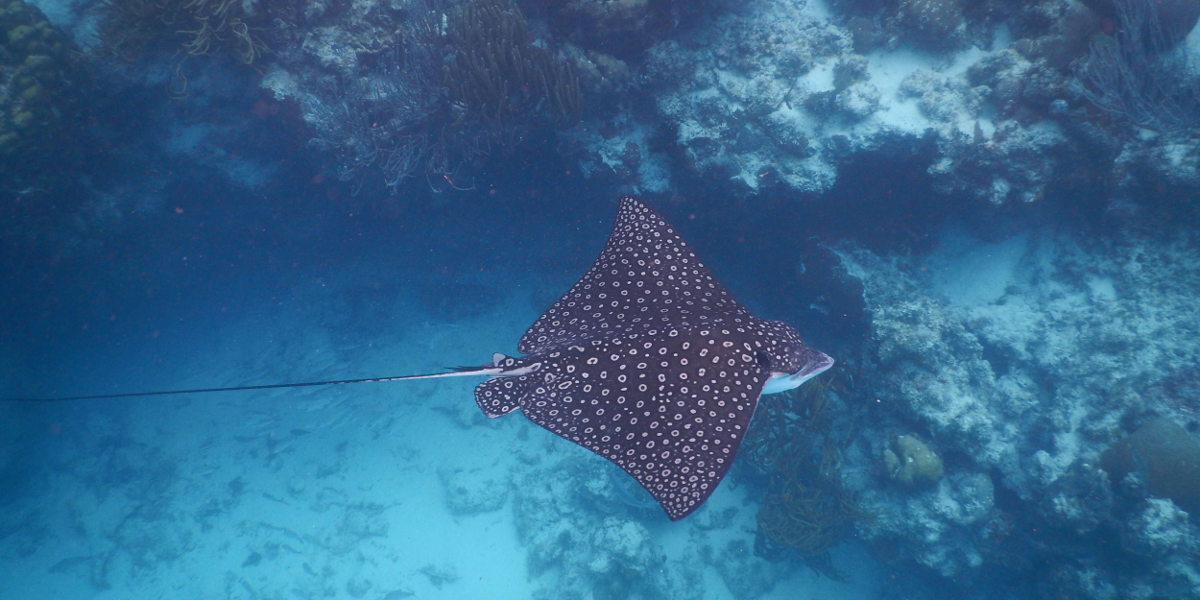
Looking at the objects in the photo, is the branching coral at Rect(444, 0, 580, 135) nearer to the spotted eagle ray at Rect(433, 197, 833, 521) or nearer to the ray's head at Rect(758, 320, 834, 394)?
the spotted eagle ray at Rect(433, 197, 833, 521)

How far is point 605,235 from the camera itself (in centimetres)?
1016

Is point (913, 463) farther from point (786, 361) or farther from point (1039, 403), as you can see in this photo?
point (786, 361)

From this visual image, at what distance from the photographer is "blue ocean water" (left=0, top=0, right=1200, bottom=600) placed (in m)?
7.39

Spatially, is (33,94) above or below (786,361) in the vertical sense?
below

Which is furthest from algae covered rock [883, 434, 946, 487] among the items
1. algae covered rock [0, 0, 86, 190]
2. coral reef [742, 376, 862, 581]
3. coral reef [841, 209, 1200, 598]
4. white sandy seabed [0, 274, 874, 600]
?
algae covered rock [0, 0, 86, 190]

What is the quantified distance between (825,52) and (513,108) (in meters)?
5.21

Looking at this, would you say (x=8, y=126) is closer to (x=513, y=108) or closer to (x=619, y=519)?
(x=513, y=108)

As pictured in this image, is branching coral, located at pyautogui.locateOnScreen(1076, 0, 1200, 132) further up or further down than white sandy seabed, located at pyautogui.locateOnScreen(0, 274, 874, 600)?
further up

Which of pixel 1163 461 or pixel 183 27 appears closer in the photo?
pixel 1163 461

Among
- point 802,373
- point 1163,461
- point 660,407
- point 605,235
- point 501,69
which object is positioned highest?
point 501,69

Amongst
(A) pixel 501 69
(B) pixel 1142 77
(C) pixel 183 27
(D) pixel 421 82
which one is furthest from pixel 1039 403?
(C) pixel 183 27

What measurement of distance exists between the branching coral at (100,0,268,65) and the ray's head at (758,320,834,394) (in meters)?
8.74

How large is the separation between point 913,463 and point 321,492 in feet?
37.0

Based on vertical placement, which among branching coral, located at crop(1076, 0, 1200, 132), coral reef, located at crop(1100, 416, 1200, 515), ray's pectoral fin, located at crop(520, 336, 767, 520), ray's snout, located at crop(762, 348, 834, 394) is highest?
branching coral, located at crop(1076, 0, 1200, 132)
